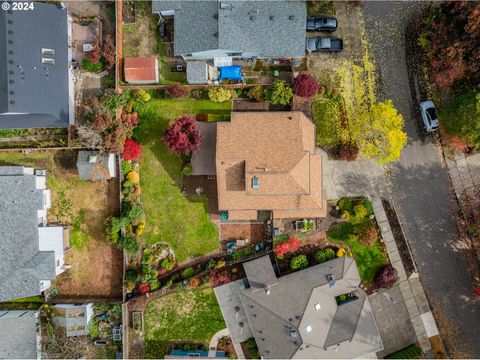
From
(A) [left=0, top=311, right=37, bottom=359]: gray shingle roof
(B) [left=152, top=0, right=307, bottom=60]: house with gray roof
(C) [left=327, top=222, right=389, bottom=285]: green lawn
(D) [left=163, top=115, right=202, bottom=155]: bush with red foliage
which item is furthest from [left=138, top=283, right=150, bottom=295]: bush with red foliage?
(B) [left=152, top=0, right=307, bottom=60]: house with gray roof

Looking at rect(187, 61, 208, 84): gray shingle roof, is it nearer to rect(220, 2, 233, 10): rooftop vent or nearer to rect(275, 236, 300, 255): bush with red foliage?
rect(220, 2, 233, 10): rooftop vent

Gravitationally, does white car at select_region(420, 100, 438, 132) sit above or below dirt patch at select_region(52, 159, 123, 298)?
above

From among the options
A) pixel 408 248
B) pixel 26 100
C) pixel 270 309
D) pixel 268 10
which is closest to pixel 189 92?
pixel 268 10

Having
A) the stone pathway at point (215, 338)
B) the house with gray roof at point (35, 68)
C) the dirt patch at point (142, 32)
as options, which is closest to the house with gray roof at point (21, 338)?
the stone pathway at point (215, 338)

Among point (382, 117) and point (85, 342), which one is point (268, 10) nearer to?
point (382, 117)

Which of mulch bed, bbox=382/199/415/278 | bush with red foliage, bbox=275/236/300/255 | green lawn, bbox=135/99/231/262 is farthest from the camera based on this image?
green lawn, bbox=135/99/231/262

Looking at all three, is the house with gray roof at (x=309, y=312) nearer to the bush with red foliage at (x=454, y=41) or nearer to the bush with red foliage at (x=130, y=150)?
the bush with red foliage at (x=130, y=150)

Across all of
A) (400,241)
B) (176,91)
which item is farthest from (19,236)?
(400,241)
